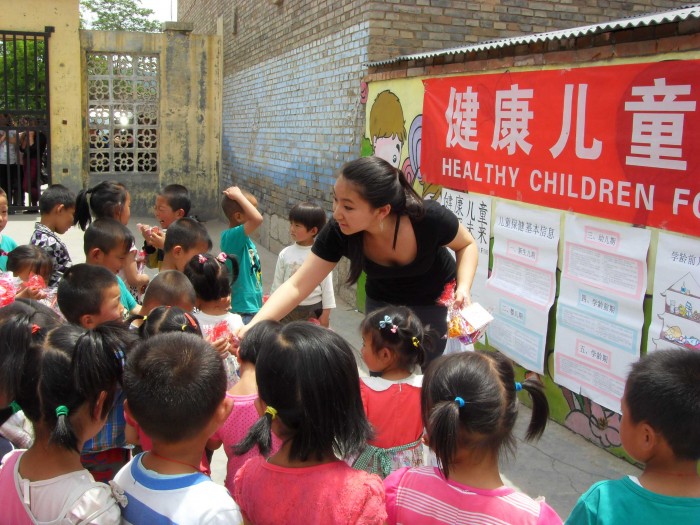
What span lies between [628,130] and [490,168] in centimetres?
121

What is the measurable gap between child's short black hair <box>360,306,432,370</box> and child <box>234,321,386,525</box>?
70 centimetres

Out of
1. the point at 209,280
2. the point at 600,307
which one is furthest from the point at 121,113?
the point at 600,307

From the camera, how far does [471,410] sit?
69.8 inches

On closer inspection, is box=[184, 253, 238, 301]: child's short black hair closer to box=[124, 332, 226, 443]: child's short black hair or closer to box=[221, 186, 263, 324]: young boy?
box=[221, 186, 263, 324]: young boy

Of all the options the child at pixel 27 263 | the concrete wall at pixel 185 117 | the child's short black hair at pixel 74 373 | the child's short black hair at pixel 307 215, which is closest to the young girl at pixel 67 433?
the child's short black hair at pixel 74 373

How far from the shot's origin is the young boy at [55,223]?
4.12 meters

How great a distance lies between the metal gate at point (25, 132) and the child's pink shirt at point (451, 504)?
Result: 37.1 ft

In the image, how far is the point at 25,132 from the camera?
461 inches

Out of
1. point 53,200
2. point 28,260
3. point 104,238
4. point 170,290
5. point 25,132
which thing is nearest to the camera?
point 170,290

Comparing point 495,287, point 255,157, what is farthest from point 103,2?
point 495,287

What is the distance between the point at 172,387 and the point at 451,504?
2.39 ft

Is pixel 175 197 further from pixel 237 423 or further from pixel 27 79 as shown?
pixel 27 79

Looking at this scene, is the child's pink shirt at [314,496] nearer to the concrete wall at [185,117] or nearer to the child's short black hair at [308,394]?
the child's short black hair at [308,394]

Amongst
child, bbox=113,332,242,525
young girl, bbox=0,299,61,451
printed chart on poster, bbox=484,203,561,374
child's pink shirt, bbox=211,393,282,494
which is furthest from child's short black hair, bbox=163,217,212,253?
child, bbox=113,332,242,525
